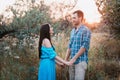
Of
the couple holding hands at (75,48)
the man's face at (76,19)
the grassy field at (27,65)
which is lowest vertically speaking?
the grassy field at (27,65)

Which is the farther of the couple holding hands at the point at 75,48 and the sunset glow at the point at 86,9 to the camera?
the sunset glow at the point at 86,9

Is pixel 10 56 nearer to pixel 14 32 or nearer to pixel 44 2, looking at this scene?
pixel 14 32

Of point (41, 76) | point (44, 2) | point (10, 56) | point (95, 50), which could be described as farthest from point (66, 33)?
point (41, 76)

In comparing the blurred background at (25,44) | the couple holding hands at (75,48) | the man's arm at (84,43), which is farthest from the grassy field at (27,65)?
the man's arm at (84,43)

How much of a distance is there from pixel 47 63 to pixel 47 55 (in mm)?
148

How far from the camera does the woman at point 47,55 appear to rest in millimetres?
5672

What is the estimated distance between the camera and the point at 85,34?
18.3 ft

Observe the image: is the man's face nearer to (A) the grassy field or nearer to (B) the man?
(B) the man

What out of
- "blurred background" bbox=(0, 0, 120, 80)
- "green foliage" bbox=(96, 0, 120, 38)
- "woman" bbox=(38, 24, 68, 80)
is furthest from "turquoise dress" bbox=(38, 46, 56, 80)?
"green foliage" bbox=(96, 0, 120, 38)

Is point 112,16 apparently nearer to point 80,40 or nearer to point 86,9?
point 86,9

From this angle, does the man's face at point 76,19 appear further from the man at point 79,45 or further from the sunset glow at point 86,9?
the sunset glow at point 86,9

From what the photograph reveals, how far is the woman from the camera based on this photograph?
567 centimetres

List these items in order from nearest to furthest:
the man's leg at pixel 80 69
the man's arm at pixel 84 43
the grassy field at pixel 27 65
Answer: the man's arm at pixel 84 43 < the man's leg at pixel 80 69 < the grassy field at pixel 27 65

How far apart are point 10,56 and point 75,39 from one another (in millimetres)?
2848
